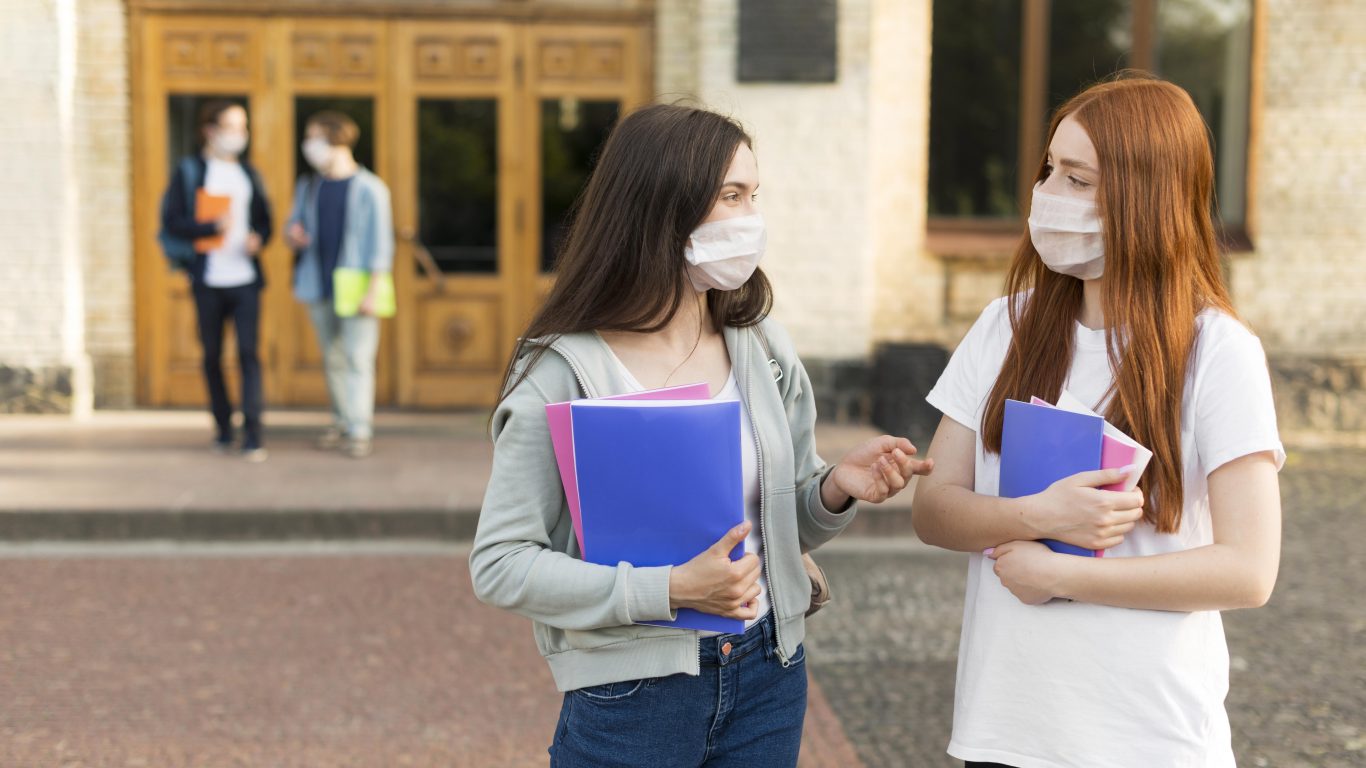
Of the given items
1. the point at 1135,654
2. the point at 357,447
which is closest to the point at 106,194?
the point at 357,447

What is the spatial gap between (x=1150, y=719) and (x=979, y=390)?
569 mm

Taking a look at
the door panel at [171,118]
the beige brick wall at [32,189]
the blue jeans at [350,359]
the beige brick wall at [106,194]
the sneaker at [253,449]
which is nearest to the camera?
the sneaker at [253,449]

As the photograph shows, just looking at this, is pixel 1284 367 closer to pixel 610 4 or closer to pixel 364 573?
pixel 610 4

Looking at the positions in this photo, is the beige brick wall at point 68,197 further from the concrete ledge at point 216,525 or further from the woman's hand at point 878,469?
the woman's hand at point 878,469

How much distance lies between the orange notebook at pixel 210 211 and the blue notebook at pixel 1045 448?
720 cm

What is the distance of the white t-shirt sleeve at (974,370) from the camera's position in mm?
2211

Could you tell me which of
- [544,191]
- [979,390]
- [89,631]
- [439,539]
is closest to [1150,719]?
[979,390]

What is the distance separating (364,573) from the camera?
21.1ft

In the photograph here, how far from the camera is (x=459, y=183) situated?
10.8m

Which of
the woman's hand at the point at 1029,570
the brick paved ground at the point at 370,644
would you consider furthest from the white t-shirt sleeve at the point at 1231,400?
the brick paved ground at the point at 370,644

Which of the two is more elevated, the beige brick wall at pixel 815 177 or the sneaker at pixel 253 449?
the beige brick wall at pixel 815 177

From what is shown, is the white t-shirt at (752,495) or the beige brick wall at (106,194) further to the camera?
the beige brick wall at (106,194)

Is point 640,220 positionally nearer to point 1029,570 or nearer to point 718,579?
point 718,579

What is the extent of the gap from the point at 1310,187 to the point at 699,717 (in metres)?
10.2
